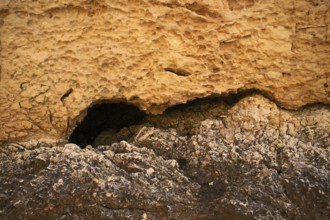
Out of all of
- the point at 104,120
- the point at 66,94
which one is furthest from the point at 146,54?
the point at 104,120

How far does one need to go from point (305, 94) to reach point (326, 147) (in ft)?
0.79

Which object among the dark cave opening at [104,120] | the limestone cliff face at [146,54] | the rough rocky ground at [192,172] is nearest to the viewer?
the rough rocky ground at [192,172]

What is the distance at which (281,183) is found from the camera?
5.07ft

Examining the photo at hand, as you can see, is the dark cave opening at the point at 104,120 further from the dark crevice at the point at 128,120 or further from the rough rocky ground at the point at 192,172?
the rough rocky ground at the point at 192,172

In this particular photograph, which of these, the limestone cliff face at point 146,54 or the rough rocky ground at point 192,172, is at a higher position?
the limestone cliff face at point 146,54

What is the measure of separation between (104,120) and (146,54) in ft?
1.67

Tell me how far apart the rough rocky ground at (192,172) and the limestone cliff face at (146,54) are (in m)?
0.12

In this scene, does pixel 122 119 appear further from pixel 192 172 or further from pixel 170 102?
pixel 192 172

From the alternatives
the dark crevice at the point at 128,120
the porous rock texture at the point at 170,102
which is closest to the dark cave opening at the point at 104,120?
the dark crevice at the point at 128,120

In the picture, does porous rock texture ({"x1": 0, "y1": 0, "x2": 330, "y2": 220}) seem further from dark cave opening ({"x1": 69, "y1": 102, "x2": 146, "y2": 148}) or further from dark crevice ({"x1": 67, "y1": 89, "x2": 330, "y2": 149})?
dark cave opening ({"x1": 69, "y1": 102, "x2": 146, "y2": 148})

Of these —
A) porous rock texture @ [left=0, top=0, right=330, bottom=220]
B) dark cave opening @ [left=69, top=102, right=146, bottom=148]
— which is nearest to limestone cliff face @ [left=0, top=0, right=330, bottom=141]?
porous rock texture @ [left=0, top=0, right=330, bottom=220]

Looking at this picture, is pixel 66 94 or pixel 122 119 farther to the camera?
pixel 122 119

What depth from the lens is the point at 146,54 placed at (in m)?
1.69

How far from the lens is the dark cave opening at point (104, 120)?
1945 millimetres
